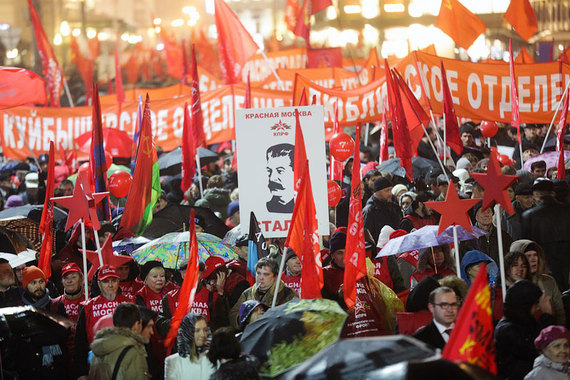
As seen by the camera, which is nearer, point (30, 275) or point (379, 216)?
point (30, 275)

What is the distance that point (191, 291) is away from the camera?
6.71m

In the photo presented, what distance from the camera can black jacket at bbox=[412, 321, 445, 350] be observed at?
5824 mm

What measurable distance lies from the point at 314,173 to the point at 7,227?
3.15m

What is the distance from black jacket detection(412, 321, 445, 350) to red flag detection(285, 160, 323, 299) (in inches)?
41.9

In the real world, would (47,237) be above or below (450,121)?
below

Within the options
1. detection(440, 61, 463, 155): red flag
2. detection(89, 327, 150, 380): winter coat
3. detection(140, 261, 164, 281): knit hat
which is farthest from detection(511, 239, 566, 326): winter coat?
detection(440, 61, 463, 155): red flag

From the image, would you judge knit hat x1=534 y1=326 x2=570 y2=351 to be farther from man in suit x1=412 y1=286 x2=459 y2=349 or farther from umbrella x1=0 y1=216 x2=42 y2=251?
umbrella x1=0 y1=216 x2=42 y2=251

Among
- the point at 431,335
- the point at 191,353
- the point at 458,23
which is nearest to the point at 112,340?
the point at 191,353

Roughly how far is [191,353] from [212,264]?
171cm

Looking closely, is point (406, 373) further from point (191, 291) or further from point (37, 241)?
point (37, 241)

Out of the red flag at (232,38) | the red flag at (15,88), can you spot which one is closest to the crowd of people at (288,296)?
the red flag at (15,88)

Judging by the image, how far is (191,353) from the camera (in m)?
5.98

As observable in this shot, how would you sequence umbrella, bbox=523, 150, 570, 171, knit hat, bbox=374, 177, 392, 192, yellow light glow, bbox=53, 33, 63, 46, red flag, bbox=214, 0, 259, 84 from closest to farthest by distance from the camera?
knit hat, bbox=374, 177, 392, 192
umbrella, bbox=523, 150, 570, 171
red flag, bbox=214, 0, 259, 84
yellow light glow, bbox=53, 33, 63, 46

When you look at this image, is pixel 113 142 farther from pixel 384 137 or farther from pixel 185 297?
pixel 185 297
